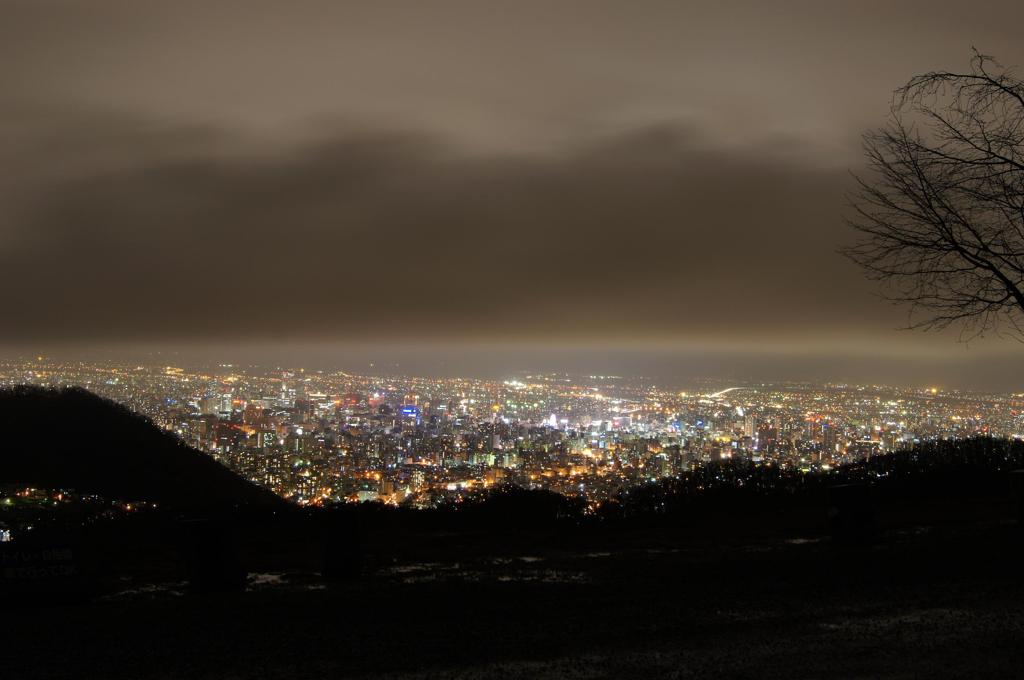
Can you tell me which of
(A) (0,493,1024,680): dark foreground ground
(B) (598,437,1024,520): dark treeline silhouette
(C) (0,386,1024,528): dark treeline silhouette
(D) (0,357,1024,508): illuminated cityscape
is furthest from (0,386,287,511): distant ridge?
(A) (0,493,1024,680): dark foreground ground

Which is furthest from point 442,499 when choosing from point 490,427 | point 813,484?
point 490,427

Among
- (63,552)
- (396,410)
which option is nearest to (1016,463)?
(63,552)

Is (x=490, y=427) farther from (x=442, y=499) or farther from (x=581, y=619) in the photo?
(x=581, y=619)

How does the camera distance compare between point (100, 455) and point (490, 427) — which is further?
point (490, 427)

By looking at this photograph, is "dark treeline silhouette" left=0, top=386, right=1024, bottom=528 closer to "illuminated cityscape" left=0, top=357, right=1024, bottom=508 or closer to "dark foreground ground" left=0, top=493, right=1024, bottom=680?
"illuminated cityscape" left=0, top=357, right=1024, bottom=508

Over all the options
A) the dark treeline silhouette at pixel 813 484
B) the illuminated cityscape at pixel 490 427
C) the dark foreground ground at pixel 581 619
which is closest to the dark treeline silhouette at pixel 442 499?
the dark treeline silhouette at pixel 813 484

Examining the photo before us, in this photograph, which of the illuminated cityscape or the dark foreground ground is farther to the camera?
the illuminated cityscape

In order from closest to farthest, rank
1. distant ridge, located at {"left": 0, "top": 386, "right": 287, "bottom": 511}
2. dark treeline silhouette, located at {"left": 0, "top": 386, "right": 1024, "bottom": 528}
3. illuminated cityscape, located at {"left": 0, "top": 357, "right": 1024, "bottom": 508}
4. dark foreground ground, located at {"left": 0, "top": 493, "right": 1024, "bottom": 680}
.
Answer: dark foreground ground, located at {"left": 0, "top": 493, "right": 1024, "bottom": 680}
dark treeline silhouette, located at {"left": 0, "top": 386, "right": 1024, "bottom": 528}
distant ridge, located at {"left": 0, "top": 386, "right": 287, "bottom": 511}
illuminated cityscape, located at {"left": 0, "top": 357, "right": 1024, "bottom": 508}

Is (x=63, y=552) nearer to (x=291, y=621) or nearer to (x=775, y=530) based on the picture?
(x=291, y=621)
